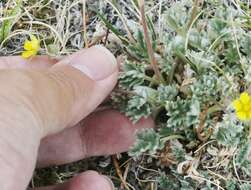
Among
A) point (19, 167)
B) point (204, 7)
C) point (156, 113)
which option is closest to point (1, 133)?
point (19, 167)

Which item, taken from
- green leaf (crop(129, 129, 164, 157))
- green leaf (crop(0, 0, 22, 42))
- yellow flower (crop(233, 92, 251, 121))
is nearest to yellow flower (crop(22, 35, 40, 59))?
green leaf (crop(0, 0, 22, 42))

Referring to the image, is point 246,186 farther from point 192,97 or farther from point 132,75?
point 132,75

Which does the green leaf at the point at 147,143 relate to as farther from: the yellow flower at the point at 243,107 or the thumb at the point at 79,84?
the yellow flower at the point at 243,107

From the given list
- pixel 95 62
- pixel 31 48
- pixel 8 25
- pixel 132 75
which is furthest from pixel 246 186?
pixel 8 25

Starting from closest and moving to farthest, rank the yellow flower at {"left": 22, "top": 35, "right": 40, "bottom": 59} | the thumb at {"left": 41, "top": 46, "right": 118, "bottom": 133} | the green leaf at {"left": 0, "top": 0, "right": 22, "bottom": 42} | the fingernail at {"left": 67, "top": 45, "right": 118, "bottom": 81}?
the thumb at {"left": 41, "top": 46, "right": 118, "bottom": 133} → the fingernail at {"left": 67, "top": 45, "right": 118, "bottom": 81} → the yellow flower at {"left": 22, "top": 35, "right": 40, "bottom": 59} → the green leaf at {"left": 0, "top": 0, "right": 22, "bottom": 42}

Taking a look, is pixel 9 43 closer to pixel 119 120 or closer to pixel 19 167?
pixel 119 120

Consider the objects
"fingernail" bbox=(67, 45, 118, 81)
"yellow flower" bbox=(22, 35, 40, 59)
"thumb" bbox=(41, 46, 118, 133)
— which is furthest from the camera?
"yellow flower" bbox=(22, 35, 40, 59)

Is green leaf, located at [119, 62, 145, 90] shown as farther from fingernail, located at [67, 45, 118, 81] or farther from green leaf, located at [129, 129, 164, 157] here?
green leaf, located at [129, 129, 164, 157]
